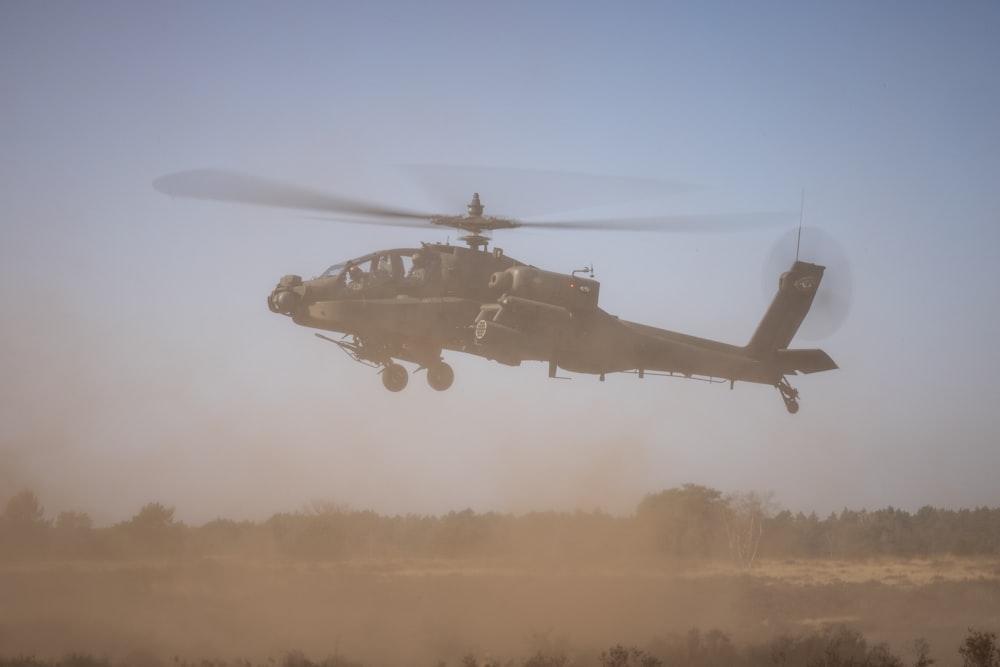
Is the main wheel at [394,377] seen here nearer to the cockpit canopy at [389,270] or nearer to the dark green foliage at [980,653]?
the cockpit canopy at [389,270]

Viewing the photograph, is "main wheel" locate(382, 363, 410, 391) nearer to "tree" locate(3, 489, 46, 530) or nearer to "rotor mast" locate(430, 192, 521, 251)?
"rotor mast" locate(430, 192, 521, 251)

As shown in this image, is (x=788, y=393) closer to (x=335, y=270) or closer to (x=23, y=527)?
(x=335, y=270)

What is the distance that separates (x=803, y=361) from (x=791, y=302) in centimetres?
169

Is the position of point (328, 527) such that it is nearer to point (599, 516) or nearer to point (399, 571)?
point (399, 571)

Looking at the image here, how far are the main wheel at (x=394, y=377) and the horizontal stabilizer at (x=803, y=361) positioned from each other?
30.3 feet

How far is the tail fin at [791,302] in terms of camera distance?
84.9 ft

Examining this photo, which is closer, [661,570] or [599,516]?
[661,570]

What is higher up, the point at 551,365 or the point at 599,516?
the point at 551,365

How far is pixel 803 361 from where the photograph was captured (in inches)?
998

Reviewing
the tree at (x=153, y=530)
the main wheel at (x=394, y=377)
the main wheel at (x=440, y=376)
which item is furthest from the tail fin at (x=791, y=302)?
the tree at (x=153, y=530)

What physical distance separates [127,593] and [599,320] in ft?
50.6

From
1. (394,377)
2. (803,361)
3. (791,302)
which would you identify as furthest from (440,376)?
(791,302)

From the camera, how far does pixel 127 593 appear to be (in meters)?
28.5

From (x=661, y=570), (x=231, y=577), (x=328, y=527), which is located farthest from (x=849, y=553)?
(x=231, y=577)
